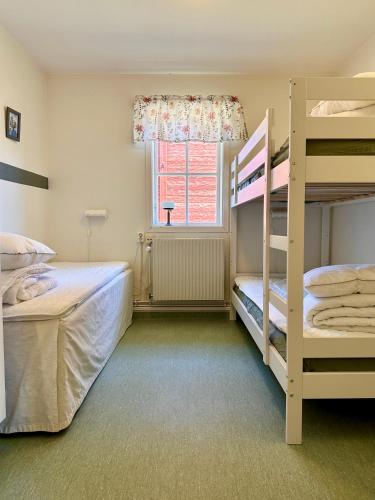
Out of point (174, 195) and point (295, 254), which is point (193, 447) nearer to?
point (295, 254)

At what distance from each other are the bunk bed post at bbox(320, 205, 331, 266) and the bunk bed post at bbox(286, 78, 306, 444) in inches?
75.7

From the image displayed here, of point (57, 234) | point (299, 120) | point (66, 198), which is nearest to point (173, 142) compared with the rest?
point (66, 198)

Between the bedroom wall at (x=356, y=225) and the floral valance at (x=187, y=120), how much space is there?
999 millimetres

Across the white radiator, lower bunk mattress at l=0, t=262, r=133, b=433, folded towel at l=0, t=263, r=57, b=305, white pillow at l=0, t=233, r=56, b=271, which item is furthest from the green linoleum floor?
the white radiator

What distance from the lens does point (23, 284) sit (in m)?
1.53

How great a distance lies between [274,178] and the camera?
1560 mm

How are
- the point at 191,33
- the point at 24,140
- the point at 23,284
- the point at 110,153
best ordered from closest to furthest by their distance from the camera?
the point at 23,284 → the point at 191,33 → the point at 24,140 → the point at 110,153

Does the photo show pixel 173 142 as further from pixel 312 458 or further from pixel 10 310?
pixel 312 458

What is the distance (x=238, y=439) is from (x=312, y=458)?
0.29 meters

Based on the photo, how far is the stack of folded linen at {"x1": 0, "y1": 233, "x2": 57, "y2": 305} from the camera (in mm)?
1448

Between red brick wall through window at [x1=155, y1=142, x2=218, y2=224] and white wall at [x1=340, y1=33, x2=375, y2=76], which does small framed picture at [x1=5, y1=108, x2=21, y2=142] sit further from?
white wall at [x1=340, y1=33, x2=375, y2=76]

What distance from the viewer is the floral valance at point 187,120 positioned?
118 inches

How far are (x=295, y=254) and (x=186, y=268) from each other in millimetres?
1825

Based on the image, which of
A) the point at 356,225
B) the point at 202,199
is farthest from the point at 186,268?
the point at 356,225
